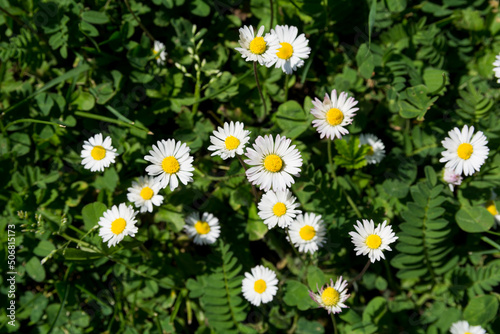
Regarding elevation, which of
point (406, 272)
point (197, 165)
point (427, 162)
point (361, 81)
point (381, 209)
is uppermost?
point (361, 81)

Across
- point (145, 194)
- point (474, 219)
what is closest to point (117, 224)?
point (145, 194)

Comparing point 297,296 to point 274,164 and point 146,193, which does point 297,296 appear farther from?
point 146,193

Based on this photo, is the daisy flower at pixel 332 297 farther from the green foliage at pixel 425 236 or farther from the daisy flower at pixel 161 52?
the daisy flower at pixel 161 52

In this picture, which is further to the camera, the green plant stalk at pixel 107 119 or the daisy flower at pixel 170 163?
the green plant stalk at pixel 107 119

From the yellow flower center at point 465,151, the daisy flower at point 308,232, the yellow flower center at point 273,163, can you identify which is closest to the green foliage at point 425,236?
the yellow flower center at point 465,151

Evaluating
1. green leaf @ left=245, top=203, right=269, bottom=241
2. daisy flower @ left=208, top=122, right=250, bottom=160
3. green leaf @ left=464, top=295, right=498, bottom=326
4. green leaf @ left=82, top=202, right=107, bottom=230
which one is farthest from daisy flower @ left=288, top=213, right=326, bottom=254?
green leaf @ left=82, top=202, right=107, bottom=230

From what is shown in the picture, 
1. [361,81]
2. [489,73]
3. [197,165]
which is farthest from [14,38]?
[489,73]

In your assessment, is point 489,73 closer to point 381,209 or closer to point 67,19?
point 381,209
